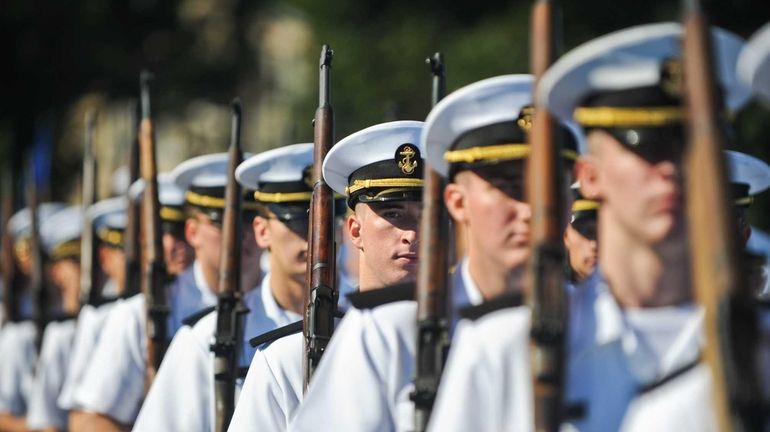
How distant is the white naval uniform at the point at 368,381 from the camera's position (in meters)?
4.00

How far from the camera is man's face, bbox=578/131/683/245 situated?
2975 mm

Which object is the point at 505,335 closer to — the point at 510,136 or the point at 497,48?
the point at 510,136

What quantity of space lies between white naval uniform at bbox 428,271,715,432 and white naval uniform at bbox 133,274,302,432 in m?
2.62

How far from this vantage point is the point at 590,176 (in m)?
3.17

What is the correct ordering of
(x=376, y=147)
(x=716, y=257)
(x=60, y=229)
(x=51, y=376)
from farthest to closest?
(x=60, y=229) < (x=51, y=376) < (x=376, y=147) < (x=716, y=257)

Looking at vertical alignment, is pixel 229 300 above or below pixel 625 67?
below

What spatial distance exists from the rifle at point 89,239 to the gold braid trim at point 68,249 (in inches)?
40.5

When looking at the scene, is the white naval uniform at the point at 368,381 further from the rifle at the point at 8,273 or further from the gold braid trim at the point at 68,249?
the rifle at the point at 8,273

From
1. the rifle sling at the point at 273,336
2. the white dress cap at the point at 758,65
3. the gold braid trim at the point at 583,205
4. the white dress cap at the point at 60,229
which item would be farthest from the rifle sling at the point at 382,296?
the white dress cap at the point at 60,229

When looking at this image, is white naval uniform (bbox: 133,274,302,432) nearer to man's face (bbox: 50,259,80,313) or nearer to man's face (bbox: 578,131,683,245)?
man's face (bbox: 578,131,683,245)

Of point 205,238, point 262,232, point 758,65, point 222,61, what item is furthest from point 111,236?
point 222,61

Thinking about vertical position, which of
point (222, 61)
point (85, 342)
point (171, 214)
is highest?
point (222, 61)

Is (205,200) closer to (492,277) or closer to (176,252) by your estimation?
(176,252)

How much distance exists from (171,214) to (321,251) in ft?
10.2
